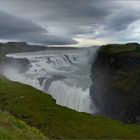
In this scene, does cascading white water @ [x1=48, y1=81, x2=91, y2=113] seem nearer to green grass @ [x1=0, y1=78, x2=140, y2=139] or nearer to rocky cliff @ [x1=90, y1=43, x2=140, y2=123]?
rocky cliff @ [x1=90, y1=43, x2=140, y2=123]

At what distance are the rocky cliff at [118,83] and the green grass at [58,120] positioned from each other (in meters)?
25.2

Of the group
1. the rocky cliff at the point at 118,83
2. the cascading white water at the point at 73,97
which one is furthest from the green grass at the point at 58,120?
the rocky cliff at the point at 118,83

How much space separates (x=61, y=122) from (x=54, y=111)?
915 centimetres

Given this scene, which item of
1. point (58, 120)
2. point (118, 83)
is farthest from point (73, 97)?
point (58, 120)

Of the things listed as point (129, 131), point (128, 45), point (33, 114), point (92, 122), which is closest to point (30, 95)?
point (33, 114)

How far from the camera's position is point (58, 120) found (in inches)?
3725

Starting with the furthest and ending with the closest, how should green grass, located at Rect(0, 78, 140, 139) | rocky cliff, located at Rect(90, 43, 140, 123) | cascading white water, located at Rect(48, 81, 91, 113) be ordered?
1. cascading white water, located at Rect(48, 81, 91, 113)
2. rocky cliff, located at Rect(90, 43, 140, 123)
3. green grass, located at Rect(0, 78, 140, 139)

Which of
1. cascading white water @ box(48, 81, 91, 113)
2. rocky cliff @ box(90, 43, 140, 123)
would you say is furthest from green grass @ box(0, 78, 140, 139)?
rocky cliff @ box(90, 43, 140, 123)

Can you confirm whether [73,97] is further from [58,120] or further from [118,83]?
[58,120]

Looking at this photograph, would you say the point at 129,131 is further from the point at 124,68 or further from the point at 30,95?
the point at 124,68

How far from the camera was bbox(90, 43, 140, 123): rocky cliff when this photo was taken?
417 feet

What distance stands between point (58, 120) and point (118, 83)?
5238 centimetres

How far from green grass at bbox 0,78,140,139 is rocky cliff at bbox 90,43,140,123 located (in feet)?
82.7

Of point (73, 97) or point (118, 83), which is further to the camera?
point (118, 83)
